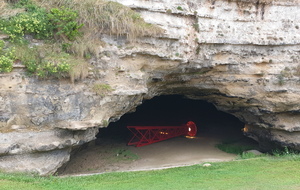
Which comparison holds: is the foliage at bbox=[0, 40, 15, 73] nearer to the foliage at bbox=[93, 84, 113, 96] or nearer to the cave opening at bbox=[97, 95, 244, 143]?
the foliage at bbox=[93, 84, 113, 96]

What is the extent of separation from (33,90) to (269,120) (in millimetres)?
9677

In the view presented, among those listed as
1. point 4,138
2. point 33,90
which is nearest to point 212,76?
point 33,90

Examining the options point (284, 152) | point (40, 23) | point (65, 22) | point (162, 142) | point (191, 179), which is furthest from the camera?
point (162, 142)

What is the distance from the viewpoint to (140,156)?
564 inches

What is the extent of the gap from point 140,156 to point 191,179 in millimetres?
5197

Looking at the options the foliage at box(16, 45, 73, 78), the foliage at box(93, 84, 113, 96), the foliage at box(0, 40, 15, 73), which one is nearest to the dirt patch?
the foliage at box(93, 84, 113, 96)

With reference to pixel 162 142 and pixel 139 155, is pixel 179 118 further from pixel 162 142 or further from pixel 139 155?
pixel 139 155

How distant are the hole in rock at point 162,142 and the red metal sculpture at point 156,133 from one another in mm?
275

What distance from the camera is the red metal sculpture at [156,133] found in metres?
15.9

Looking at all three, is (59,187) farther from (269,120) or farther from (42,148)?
(269,120)

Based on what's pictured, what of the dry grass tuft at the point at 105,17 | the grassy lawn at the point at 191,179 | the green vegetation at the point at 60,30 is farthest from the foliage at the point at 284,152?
the dry grass tuft at the point at 105,17

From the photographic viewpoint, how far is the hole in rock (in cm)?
1298

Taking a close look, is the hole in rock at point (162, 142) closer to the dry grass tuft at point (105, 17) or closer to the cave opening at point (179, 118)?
the cave opening at point (179, 118)

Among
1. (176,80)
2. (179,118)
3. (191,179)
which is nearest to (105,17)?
(176,80)
